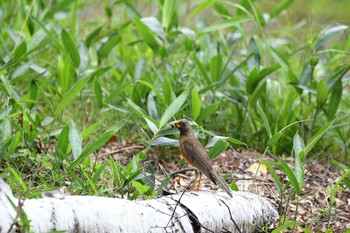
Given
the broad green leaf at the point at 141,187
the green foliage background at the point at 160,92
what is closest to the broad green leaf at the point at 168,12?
the green foliage background at the point at 160,92

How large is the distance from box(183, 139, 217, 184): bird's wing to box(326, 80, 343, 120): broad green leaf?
5.24 feet

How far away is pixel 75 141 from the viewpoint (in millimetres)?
4113

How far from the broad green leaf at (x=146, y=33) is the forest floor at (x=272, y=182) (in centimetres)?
91

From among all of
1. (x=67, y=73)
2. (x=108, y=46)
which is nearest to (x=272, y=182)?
(x=67, y=73)

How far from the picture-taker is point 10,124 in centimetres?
415

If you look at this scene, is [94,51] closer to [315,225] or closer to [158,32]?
[158,32]

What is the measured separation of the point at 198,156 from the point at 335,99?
1.69 m

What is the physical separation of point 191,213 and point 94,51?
3251 millimetres

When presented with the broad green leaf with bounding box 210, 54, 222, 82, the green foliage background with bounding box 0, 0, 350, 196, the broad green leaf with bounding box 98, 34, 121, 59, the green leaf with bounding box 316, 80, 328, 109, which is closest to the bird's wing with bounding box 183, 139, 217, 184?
the green foliage background with bounding box 0, 0, 350, 196

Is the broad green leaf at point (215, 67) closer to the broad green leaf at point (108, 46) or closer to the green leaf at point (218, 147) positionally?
the broad green leaf at point (108, 46)

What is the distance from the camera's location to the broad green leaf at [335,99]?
17.7ft

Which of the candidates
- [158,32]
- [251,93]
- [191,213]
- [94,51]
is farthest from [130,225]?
[94,51]

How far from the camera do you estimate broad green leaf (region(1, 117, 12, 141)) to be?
4.06 metres

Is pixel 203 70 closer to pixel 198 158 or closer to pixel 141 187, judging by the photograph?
pixel 198 158
